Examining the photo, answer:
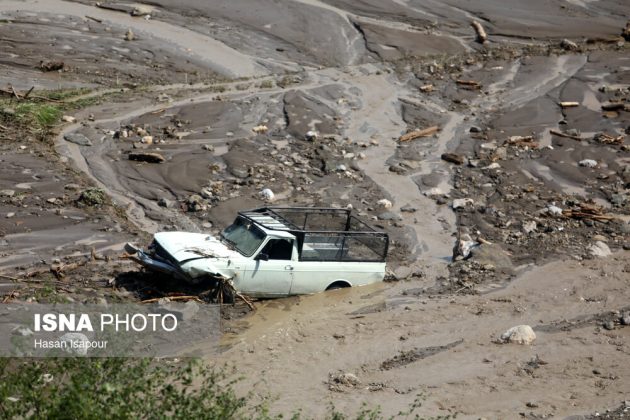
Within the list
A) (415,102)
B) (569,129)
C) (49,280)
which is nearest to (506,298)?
(49,280)

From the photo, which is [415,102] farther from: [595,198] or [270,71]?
[595,198]

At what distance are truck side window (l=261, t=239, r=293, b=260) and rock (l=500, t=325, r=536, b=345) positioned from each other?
12.5 feet

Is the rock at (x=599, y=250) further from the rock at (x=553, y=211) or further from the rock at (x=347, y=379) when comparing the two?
the rock at (x=347, y=379)

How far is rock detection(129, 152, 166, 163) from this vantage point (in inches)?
846

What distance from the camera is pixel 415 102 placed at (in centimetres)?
2852

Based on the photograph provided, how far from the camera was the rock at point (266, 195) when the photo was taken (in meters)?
20.3

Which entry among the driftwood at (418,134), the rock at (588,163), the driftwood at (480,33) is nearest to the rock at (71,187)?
the driftwood at (418,134)

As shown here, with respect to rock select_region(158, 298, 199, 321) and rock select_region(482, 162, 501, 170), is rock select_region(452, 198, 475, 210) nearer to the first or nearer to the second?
rock select_region(482, 162, 501, 170)

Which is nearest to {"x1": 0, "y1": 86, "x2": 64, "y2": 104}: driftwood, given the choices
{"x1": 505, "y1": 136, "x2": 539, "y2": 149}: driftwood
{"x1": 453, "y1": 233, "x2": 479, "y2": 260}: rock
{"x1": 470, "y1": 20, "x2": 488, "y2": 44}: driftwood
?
{"x1": 453, "y1": 233, "x2": 479, "y2": 260}: rock

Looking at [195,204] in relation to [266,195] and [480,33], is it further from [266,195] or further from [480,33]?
[480,33]

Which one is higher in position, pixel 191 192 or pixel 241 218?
pixel 241 218

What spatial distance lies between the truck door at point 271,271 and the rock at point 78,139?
29.0 ft

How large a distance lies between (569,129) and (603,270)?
8.83 meters

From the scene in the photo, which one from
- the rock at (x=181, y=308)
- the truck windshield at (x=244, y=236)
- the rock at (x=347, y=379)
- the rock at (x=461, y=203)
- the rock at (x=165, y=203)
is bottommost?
the rock at (x=165, y=203)
